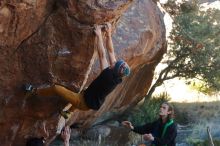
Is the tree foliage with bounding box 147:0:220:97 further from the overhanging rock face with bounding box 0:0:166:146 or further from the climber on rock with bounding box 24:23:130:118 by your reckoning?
the climber on rock with bounding box 24:23:130:118

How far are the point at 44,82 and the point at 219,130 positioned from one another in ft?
31.1

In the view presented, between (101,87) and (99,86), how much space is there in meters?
0.04

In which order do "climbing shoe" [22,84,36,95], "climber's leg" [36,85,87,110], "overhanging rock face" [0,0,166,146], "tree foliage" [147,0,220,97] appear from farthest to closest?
"tree foliage" [147,0,220,97] → "climbing shoe" [22,84,36,95] → "climber's leg" [36,85,87,110] → "overhanging rock face" [0,0,166,146]

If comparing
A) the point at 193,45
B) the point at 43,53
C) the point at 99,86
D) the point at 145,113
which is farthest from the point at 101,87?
the point at 145,113

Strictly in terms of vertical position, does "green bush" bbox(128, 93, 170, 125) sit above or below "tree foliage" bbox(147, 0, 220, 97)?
below

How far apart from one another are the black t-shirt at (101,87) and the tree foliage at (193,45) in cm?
932

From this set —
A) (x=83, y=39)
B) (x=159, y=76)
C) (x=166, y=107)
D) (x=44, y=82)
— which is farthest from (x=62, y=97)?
(x=159, y=76)

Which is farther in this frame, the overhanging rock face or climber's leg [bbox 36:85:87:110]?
climber's leg [bbox 36:85:87:110]

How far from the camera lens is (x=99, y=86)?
26.9 ft

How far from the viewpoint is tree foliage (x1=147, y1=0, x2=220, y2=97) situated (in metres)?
17.2

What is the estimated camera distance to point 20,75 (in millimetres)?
9320

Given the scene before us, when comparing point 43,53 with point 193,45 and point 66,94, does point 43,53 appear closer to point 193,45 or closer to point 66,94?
point 66,94

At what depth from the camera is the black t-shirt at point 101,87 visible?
8.03 meters

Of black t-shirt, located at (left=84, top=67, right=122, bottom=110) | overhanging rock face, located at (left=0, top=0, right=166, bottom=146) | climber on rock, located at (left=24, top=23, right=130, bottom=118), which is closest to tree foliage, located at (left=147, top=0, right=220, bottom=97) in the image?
overhanging rock face, located at (left=0, top=0, right=166, bottom=146)
